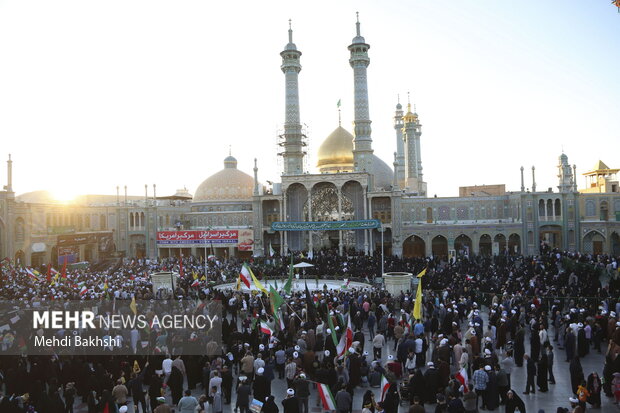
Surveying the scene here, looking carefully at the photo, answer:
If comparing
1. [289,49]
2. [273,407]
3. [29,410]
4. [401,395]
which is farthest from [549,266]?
[289,49]

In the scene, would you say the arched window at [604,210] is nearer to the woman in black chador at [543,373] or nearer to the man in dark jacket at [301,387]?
the woman in black chador at [543,373]

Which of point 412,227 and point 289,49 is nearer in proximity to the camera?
point 412,227

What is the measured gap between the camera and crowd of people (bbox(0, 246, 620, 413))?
31.5ft

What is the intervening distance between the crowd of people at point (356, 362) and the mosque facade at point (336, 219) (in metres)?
17.6

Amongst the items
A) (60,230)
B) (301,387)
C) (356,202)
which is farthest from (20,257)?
(301,387)

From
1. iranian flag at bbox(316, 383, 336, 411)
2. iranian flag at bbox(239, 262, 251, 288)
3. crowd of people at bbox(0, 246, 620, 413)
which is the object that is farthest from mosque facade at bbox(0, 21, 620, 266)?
iranian flag at bbox(316, 383, 336, 411)

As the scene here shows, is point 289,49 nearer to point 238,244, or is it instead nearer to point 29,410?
point 238,244

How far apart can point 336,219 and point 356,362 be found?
1147 inches

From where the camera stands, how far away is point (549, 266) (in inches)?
1055

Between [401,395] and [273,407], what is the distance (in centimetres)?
320

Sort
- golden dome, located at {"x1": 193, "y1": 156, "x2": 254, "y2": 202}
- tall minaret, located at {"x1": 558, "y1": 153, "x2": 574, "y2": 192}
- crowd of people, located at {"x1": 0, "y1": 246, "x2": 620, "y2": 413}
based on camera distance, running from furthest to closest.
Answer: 1. golden dome, located at {"x1": 193, "y1": 156, "x2": 254, "y2": 202}
2. tall minaret, located at {"x1": 558, "y1": 153, "x2": 574, "y2": 192}
3. crowd of people, located at {"x1": 0, "y1": 246, "x2": 620, "y2": 413}

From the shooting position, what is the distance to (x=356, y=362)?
37.1 ft

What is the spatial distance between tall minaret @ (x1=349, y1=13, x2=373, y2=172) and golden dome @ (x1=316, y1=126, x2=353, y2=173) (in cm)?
347

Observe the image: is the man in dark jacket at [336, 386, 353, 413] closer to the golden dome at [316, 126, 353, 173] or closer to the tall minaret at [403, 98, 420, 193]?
the golden dome at [316, 126, 353, 173]
